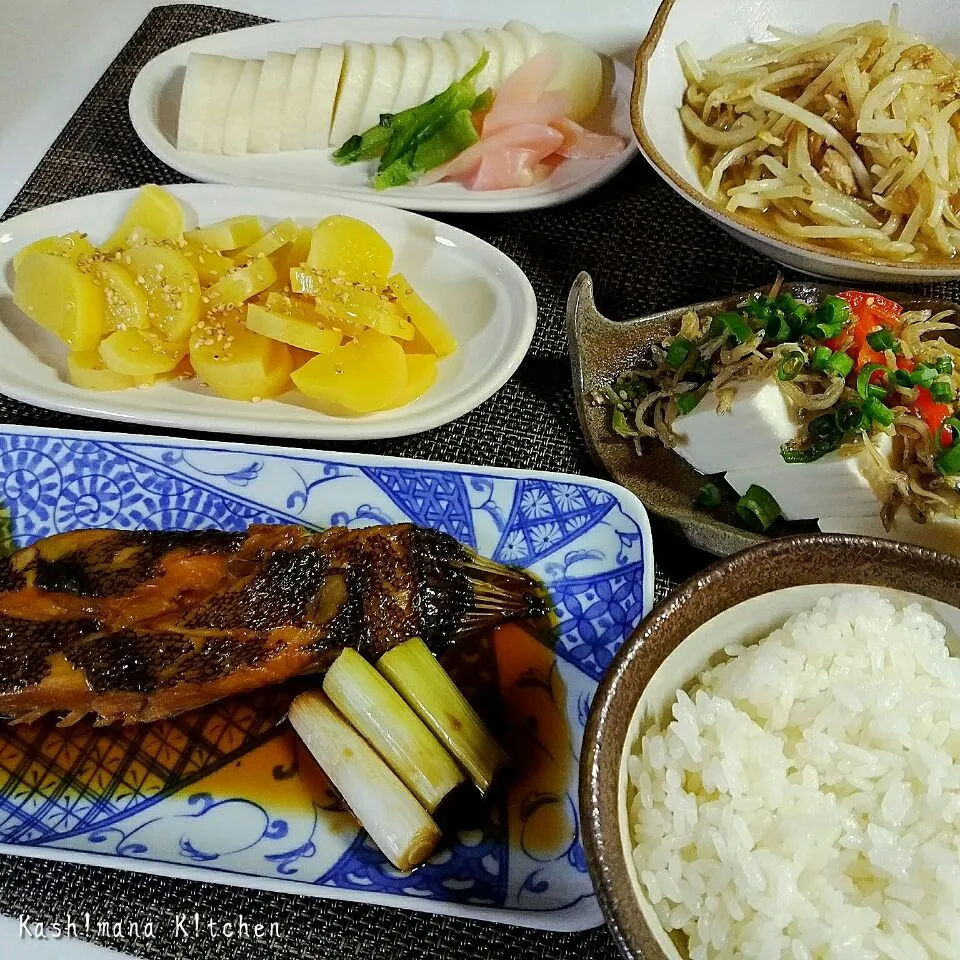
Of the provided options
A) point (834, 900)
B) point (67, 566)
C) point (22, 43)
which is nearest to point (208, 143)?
point (22, 43)

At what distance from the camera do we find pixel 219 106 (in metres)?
2.89

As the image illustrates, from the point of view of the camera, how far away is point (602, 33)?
316cm

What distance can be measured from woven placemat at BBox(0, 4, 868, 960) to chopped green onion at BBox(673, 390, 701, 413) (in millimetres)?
289

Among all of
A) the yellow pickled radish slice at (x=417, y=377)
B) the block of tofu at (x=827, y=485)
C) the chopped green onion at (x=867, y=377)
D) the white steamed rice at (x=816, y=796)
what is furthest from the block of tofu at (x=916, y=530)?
the yellow pickled radish slice at (x=417, y=377)

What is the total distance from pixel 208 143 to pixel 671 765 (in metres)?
2.46

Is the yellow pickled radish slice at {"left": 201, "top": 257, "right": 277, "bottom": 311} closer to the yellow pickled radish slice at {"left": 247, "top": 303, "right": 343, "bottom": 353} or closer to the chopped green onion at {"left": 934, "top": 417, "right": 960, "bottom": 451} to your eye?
the yellow pickled radish slice at {"left": 247, "top": 303, "right": 343, "bottom": 353}

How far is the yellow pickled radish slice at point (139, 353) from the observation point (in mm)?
2338

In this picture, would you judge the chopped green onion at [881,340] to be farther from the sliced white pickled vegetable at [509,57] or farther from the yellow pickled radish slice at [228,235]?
the yellow pickled radish slice at [228,235]

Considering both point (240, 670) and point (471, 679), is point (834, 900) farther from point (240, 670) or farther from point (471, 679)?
point (240, 670)

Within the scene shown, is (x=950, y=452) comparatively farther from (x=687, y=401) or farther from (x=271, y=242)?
(x=271, y=242)

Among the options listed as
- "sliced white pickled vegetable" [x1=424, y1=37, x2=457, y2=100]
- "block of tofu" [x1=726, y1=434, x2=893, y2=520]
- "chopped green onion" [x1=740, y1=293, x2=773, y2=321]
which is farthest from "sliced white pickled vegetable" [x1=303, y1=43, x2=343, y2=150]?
"block of tofu" [x1=726, y1=434, x2=893, y2=520]

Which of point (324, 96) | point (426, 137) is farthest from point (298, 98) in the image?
point (426, 137)

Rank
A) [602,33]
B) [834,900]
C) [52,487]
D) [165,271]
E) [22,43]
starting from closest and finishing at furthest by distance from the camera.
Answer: [834,900]
[52,487]
[165,271]
[602,33]
[22,43]

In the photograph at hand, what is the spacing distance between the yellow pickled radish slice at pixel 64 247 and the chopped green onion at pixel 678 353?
160 centimetres
